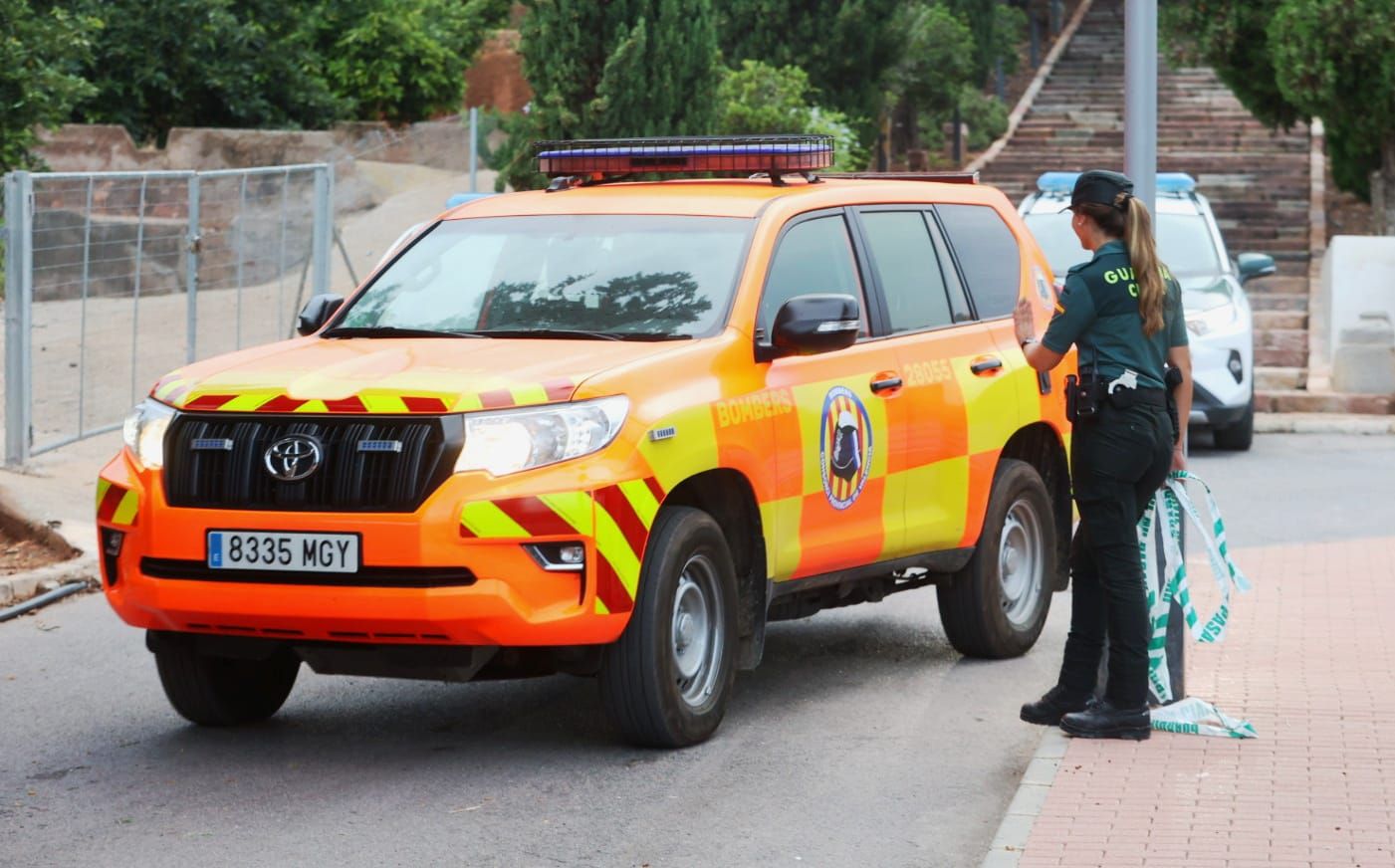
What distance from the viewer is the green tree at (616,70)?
73.7ft

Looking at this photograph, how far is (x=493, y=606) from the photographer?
645cm

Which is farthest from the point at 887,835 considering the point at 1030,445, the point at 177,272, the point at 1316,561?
the point at 177,272

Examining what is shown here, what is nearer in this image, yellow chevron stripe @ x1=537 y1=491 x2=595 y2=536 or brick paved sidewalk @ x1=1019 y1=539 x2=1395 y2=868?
brick paved sidewalk @ x1=1019 y1=539 x2=1395 y2=868

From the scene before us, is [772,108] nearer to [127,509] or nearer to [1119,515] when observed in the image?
[1119,515]

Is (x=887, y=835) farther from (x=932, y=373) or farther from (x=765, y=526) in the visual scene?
(x=932, y=373)

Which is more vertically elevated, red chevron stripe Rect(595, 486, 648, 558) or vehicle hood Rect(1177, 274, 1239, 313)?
vehicle hood Rect(1177, 274, 1239, 313)

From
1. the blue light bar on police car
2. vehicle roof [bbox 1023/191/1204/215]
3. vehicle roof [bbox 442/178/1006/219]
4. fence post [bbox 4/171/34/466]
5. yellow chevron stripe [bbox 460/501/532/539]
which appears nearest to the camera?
yellow chevron stripe [bbox 460/501/532/539]

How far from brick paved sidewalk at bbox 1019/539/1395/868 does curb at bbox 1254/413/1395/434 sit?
28.5ft

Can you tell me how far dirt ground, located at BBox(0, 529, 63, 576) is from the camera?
1084 cm

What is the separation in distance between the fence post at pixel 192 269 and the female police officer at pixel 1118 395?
8.87 m

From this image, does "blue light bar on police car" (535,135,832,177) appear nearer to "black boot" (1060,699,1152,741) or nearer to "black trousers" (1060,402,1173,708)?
"black trousers" (1060,402,1173,708)

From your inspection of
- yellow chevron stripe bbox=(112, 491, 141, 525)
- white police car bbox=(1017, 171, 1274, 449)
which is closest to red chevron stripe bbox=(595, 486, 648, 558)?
yellow chevron stripe bbox=(112, 491, 141, 525)

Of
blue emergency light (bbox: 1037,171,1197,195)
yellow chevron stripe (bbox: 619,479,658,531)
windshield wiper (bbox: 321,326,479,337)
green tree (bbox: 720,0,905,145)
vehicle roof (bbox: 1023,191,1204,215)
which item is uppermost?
green tree (bbox: 720,0,905,145)

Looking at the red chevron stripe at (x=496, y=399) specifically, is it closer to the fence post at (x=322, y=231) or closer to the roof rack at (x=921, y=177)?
the roof rack at (x=921, y=177)
